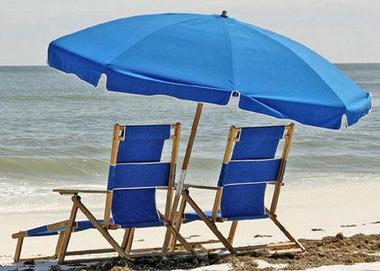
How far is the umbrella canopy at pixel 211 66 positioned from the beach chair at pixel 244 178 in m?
0.49

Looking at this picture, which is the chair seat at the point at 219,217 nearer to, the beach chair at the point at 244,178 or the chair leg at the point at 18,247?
the beach chair at the point at 244,178

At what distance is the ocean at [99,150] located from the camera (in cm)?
1327

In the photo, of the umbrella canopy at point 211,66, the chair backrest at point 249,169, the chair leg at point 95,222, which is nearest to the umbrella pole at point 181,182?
the chair backrest at point 249,169

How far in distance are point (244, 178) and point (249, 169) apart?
0.24 ft

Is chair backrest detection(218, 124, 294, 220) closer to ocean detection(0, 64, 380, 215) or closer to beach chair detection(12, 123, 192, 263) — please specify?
beach chair detection(12, 123, 192, 263)

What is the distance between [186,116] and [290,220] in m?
21.3

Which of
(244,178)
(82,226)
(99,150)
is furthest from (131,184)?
(99,150)

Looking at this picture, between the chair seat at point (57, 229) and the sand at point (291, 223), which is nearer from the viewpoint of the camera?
the chair seat at point (57, 229)

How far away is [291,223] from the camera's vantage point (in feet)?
30.0

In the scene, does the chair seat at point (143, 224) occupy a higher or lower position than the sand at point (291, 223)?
higher

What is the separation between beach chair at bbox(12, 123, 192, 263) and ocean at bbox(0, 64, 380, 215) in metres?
0.28

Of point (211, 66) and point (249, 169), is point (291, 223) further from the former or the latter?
point (211, 66)

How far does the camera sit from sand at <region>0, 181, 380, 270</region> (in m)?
7.79

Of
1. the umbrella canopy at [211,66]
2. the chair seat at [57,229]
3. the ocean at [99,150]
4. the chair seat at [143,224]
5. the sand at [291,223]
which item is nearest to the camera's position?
the umbrella canopy at [211,66]
